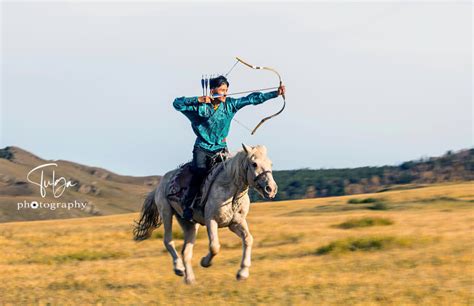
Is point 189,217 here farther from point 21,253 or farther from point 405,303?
point 21,253

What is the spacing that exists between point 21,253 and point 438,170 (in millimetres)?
70991

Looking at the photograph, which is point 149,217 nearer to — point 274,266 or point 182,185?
point 182,185

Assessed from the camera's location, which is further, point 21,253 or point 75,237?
point 75,237

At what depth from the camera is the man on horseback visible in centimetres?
1348

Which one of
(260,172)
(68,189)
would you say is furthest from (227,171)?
(68,189)

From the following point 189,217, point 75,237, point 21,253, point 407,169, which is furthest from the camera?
point 407,169

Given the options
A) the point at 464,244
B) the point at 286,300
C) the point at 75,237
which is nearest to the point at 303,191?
the point at 75,237

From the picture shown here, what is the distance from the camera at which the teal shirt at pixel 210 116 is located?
530 inches

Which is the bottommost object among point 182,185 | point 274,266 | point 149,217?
point 274,266

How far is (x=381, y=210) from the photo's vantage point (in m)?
37.2

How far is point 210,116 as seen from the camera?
13.5 meters

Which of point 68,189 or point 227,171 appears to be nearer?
point 227,171

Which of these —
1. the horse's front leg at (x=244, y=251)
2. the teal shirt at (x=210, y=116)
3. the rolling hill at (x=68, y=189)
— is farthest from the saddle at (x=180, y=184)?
the rolling hill at (x=68, y=189)

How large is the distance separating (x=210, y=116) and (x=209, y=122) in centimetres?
10
